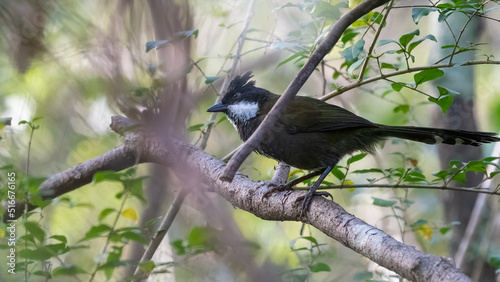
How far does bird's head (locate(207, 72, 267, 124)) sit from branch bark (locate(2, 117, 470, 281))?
0.49 meters

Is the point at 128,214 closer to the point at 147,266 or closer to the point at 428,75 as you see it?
the point at 147,266

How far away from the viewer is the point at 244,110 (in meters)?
3.37

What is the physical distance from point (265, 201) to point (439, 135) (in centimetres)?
109

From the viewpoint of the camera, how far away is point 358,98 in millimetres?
6586

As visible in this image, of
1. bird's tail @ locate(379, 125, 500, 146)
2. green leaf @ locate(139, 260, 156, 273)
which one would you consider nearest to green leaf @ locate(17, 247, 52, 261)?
green leaf @ locate(139, 260, 156, 273)

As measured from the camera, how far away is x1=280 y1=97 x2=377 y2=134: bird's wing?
306cm

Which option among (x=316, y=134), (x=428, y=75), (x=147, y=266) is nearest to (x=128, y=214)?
(x=147, y=266)

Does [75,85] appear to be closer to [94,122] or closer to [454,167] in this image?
[94,122]

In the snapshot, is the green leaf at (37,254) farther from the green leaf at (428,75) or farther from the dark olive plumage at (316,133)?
the green leaf at (428,75)

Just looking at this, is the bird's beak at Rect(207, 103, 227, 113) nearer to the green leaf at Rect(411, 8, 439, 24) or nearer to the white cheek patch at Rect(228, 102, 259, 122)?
the white cheek patch at Rect(228, 102, 259, 122)

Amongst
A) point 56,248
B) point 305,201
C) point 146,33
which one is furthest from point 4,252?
point 146,33

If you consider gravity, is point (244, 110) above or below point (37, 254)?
above

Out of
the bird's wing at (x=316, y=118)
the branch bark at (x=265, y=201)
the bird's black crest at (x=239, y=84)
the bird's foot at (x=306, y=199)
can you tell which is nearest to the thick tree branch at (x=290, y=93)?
the branch bark at (x=265, y=201)

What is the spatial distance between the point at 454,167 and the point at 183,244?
1338mm
